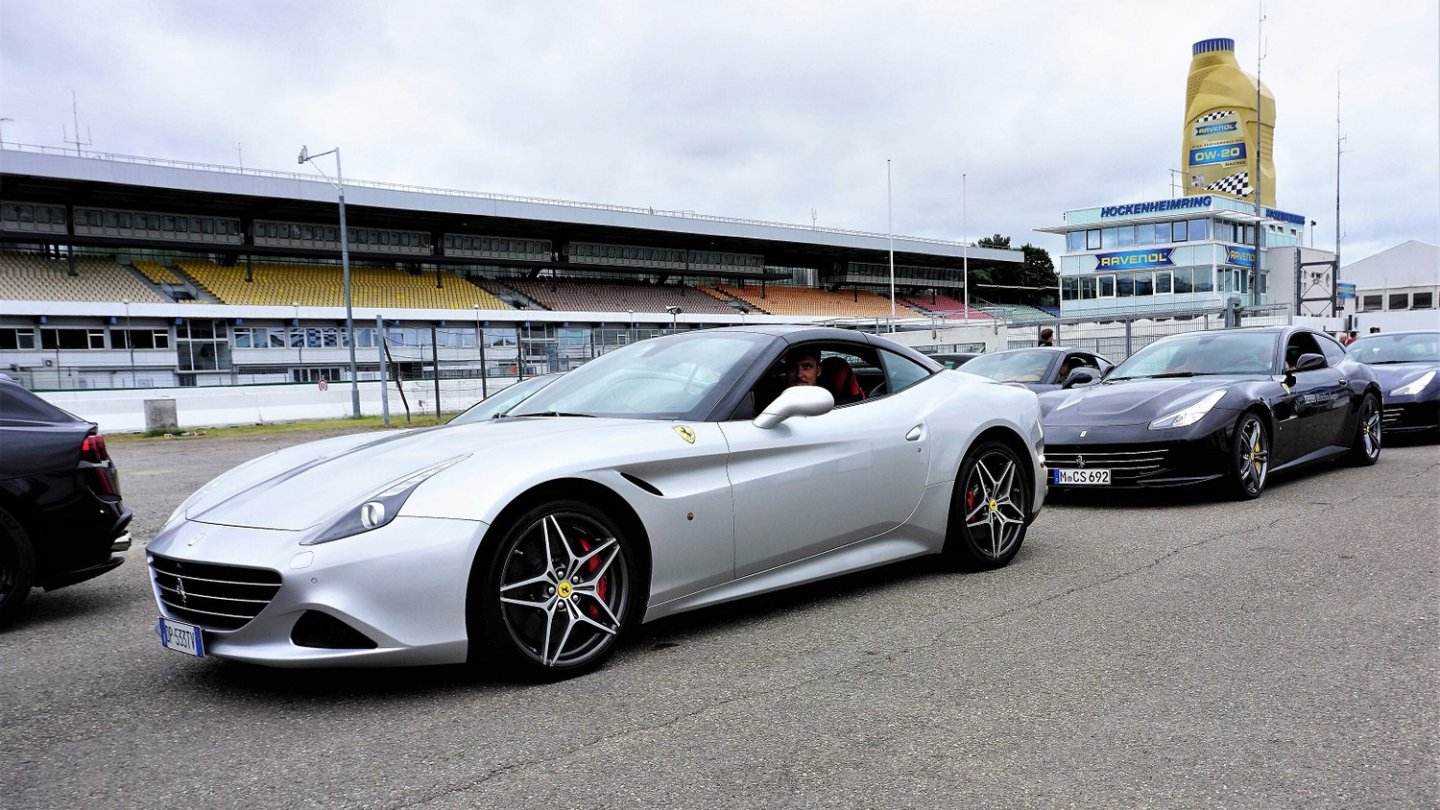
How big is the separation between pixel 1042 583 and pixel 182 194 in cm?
4244

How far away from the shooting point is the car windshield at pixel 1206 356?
855 centimetres

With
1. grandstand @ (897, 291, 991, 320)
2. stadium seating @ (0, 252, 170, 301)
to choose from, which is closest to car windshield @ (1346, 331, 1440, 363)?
stadium seating @ (0, 252, 170, 301)

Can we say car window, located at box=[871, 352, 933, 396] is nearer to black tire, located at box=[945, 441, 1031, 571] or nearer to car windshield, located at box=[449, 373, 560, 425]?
black tire, located at box=[945, 441, 1031, 571]

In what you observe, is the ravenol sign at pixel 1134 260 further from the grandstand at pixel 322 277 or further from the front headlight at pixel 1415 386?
the front headlight at pixel 1415 386

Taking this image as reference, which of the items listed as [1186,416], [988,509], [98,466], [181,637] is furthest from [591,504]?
[1186,416]

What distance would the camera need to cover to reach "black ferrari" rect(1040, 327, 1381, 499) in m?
7.42

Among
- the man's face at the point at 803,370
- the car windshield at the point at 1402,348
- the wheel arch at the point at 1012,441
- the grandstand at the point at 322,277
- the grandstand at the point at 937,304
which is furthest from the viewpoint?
the grandstand at the point at 937,304

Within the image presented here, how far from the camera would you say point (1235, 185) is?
7388 cm

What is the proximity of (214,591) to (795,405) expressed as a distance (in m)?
2.33

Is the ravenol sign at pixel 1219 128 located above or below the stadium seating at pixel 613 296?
above

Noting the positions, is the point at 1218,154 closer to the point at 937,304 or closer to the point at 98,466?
the point at 937,304

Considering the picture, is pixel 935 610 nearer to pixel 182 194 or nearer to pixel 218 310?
pixel 218 310

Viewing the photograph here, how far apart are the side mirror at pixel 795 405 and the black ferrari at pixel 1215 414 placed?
4007 millimetres

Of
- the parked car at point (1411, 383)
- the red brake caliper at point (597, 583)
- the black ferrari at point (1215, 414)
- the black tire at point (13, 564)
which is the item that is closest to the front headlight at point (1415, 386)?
the parked car at point (1411, 383)
